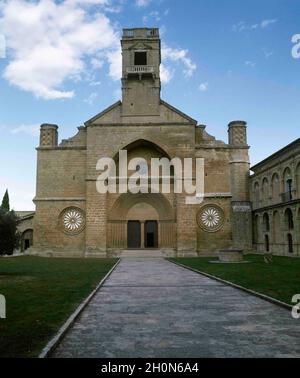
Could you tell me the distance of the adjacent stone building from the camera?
29766 mm

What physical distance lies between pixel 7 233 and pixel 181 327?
13.0 metres

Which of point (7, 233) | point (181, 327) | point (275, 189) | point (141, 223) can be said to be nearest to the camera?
point (181, 327)

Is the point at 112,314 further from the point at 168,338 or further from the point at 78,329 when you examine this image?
the point at 168,338

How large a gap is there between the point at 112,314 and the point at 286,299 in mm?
4272

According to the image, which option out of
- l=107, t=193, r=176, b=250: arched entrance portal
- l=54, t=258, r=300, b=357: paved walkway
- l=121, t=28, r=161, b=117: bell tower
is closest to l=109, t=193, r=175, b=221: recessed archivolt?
l=107, t=193, r=176, b=250: arched entrance portal

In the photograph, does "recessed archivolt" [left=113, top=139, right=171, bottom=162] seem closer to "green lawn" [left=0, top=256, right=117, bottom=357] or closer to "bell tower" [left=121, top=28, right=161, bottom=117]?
"bell tower" [left=121, top=28, right=161, bottom=117]

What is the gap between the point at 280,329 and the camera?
7188 mm

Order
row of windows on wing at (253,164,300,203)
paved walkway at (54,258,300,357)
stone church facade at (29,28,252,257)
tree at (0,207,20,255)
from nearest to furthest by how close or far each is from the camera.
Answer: paved walkway at (54,258,300,357) < tree at (0,207,20,255) < row of windows on wing at (253,164,300,203) < stone church facade at (29,28,252,257)

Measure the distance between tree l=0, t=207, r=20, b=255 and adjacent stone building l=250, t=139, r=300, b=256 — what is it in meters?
19.6

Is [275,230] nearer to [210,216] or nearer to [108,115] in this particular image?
[210,216]

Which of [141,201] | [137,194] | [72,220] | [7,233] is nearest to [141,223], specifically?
[141,201]

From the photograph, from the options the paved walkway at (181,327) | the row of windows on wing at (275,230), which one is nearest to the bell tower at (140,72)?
the row of windows on wing at (275,230)

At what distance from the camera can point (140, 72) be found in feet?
117

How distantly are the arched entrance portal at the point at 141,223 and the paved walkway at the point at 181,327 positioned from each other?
76.7 feet
